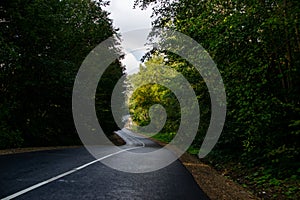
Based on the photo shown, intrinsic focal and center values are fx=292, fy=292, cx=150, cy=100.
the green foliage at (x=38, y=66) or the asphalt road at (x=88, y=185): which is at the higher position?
the green foliage at (x=38, y=66)

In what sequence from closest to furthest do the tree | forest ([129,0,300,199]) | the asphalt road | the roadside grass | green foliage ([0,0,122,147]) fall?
the asphalt road, the roadside grass, forest ([129,0,300,199]), the tree, green foliage ([0,0,122,147])

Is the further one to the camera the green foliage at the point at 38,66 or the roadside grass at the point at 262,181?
the green foliage at the point at 38,66

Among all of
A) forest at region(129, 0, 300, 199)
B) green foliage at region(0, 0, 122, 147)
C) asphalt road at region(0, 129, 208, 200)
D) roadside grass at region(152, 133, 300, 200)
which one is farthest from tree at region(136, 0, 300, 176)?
green foliage at region(0, 0, 122, 147)

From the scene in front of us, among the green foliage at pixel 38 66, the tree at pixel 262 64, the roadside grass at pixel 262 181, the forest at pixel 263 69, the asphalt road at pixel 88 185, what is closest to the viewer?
the asphalt road at pixel 88 185

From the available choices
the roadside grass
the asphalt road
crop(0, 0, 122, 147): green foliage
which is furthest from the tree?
crop(0, 0, 122, 147): green foliage

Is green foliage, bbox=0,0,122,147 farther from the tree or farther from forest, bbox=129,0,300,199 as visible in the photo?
the tree

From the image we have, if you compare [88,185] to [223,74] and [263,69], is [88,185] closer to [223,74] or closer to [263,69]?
[263,69]

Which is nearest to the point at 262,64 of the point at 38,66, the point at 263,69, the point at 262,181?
the point at 263,69

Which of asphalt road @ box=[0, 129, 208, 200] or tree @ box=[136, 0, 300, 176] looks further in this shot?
tree @ box=[136, 0, 300, 176]

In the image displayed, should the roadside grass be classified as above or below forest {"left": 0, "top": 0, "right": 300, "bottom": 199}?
below

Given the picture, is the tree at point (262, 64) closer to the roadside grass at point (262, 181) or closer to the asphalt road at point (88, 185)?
the roadside grass at point (262, 181)

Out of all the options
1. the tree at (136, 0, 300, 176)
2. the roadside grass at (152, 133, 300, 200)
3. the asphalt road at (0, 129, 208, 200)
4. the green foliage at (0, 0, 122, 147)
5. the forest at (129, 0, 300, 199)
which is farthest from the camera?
the green foliage at (0, 0, 122, 147)

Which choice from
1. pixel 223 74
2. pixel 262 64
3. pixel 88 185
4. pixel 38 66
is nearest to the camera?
pixel 88 185

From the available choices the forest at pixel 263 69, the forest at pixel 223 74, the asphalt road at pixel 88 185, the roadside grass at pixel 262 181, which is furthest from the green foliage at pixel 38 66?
the roadside grass at pixel 262 181
